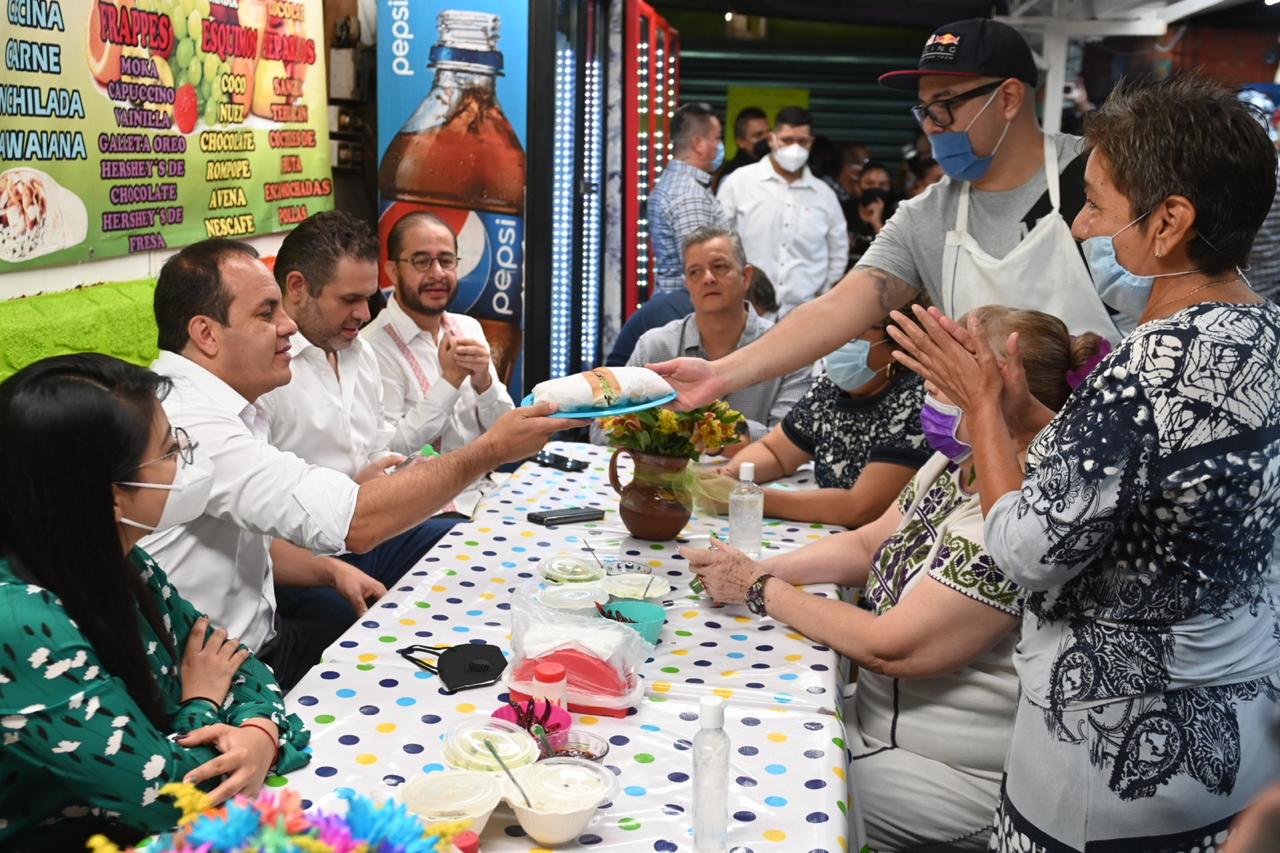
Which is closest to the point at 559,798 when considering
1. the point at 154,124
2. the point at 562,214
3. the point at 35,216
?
the point at 35,216

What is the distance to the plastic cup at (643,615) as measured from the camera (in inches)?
92.4

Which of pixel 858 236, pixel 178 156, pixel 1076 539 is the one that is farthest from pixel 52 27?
pixel 858 236

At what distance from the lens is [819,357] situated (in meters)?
3.25

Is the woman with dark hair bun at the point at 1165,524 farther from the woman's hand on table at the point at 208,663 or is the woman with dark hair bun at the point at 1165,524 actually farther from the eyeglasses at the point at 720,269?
the eyeglasses at the point at 720,269

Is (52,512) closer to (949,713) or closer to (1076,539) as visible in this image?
(1076,539)

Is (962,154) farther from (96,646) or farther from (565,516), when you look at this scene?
(96,646)

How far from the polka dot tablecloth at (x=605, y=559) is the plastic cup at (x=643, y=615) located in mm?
39

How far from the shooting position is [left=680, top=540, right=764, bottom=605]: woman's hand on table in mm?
2562

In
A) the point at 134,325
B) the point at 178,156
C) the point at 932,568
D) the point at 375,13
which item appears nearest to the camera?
the point at 932,568

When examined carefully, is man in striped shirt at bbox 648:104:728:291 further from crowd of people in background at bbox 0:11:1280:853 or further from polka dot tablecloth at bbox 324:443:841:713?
polka dot tablecloth at bbox 324:443:841:713

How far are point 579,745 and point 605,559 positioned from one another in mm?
1031

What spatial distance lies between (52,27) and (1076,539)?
3.05m

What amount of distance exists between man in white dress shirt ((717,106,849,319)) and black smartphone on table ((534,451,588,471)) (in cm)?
410

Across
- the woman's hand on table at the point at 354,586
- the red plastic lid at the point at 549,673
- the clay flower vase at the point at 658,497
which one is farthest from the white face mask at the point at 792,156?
the red plastic lid at the point at 549,673
